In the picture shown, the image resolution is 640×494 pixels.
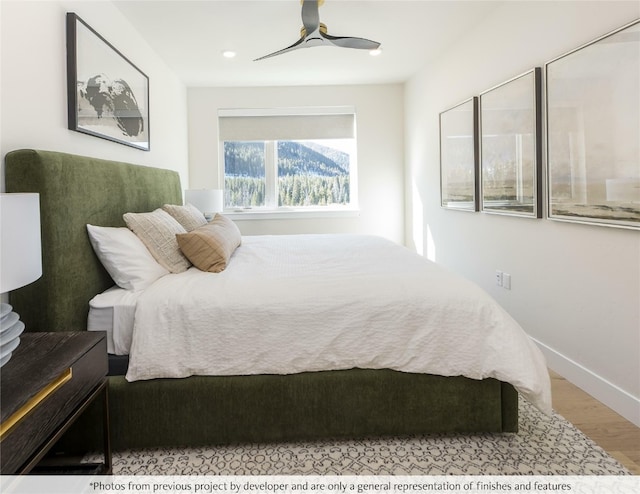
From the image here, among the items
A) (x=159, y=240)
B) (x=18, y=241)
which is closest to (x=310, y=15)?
(x=159, y=240)

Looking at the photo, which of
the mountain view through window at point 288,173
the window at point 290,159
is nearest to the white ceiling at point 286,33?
the window at point 290,159

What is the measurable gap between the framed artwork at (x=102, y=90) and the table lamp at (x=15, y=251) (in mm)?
1332

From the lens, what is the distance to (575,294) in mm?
2465

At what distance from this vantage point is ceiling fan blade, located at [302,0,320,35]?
103 inches

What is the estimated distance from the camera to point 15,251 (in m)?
1.13

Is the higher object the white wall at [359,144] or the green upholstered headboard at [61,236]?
the white wall at [359,144]

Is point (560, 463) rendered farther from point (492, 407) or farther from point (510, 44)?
point (510, 44)

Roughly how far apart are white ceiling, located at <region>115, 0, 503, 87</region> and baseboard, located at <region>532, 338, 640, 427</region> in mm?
2519

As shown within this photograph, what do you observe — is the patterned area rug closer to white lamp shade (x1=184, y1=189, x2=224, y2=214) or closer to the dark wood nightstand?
the dark wood nightstand

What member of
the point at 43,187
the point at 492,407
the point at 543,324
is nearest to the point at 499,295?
the point at 543,324

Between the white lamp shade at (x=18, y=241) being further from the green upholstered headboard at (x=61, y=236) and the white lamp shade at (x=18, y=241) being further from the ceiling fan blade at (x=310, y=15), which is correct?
the ceiling fan blade at (x=310, y=15)

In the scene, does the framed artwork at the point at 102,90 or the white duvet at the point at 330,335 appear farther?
the framed artwork at the point at 102,90

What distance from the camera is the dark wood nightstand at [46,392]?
40.4 inches

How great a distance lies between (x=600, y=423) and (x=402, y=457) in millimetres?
1043
